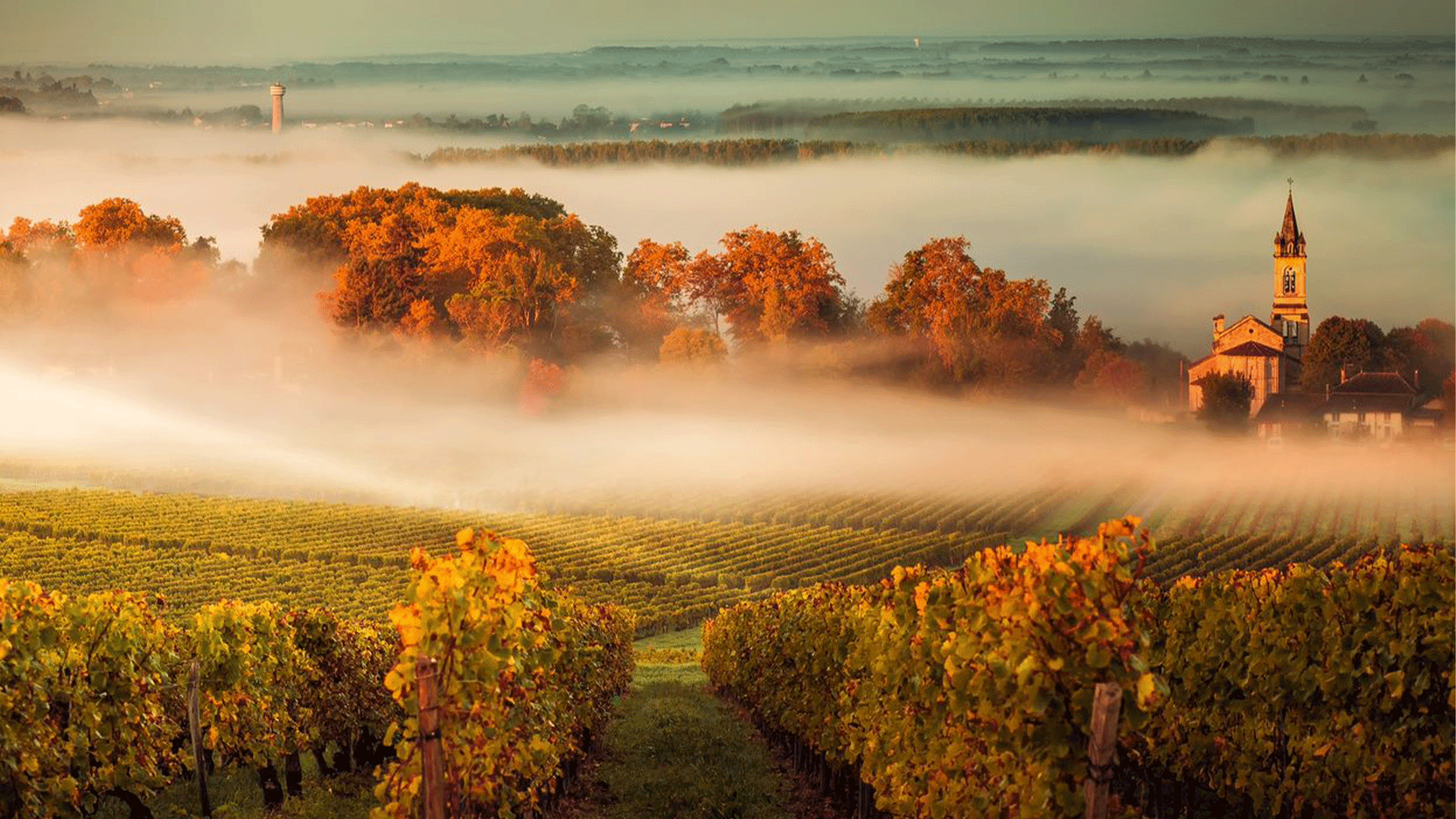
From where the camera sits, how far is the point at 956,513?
32.1 metres

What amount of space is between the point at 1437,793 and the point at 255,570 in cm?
2264

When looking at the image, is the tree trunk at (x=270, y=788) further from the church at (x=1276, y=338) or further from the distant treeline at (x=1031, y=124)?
the distant treeline at (x=1031, y=124)

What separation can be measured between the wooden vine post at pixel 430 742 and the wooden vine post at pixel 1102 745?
2.08 meters

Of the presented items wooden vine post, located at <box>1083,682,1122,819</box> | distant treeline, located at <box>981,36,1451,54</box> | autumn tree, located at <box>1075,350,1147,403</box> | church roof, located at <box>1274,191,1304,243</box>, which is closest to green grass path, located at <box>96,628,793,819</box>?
wooden vine post, located at <box>1083,682,1122,819</box>

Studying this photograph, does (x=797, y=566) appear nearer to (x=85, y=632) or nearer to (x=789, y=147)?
(x=789, y=147)

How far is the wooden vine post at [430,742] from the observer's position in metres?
5.32

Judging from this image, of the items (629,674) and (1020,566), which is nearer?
(1020,566)

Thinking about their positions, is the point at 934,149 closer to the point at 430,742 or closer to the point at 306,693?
the point at 306,693

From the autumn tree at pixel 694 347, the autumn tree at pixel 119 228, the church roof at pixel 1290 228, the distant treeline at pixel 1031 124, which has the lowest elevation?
the autumn tree at pixel 694 347

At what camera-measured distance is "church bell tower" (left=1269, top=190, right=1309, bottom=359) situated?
86.1ft

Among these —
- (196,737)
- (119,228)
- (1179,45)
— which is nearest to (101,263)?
(119,228)

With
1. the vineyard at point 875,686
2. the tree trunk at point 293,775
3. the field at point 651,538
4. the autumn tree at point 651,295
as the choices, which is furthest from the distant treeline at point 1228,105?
the tree trunk at point 293,775

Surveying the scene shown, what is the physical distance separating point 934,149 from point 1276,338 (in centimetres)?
698

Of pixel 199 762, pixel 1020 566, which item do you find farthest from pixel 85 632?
pixel 1020 566
